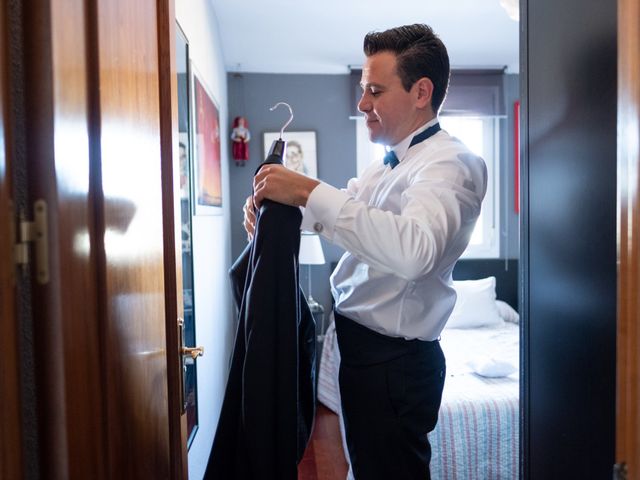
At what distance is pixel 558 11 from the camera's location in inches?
53.2

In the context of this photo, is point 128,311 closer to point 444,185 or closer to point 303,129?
point 444,185

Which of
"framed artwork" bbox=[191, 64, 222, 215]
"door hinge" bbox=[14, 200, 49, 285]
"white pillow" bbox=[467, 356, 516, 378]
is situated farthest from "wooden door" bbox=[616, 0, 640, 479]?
"white pillow" bbox=[467, 356, 516, 378]

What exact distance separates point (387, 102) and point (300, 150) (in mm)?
3037

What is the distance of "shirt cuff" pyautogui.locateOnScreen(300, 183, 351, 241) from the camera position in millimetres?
1193

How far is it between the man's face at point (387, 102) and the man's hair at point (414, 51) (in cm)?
2

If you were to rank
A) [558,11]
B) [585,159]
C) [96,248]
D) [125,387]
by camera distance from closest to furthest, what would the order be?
[96,248] → [125,387] → [585,159] → [558,11]

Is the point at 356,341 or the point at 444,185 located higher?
the point at 444,185

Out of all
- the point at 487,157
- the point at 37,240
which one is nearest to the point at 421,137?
the point at 37,240

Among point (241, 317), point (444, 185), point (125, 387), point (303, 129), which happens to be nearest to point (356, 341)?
point (241, 317)

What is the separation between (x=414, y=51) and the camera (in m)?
1.48

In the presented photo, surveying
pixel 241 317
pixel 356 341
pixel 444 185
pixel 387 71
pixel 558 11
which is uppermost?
pixel 558 11

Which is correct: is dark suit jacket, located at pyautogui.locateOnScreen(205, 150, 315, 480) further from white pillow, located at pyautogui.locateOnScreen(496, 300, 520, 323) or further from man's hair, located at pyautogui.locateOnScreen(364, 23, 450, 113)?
white pillow, located at pyautogui.locateOnScreen(496, 300, 520, 323)

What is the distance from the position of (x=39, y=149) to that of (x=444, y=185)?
85 centimetres

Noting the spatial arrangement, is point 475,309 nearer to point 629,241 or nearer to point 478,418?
point 478,418
